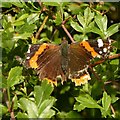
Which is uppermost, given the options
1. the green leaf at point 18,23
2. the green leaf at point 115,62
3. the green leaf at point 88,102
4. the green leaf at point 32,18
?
the green leaf at point 32,18

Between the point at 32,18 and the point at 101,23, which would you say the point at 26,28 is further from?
the point at 101,23

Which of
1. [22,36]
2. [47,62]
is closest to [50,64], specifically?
[47,62]

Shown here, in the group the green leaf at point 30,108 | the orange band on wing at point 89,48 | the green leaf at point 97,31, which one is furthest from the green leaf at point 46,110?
the green leaf at point 97,31

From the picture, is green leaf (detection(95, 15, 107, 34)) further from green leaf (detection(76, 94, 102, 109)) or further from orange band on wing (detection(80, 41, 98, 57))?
green leaf (detection(76, 94, 102, 109))

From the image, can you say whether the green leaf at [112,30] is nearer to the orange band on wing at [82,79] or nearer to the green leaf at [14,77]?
the orange band on wing at [82,79]

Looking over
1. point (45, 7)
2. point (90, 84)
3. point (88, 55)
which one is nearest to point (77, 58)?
point (88, 55)

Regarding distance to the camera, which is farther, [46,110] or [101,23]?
[101,23]

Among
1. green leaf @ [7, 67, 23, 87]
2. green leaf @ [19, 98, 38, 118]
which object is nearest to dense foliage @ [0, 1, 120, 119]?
green leaf @ [7, 67, 23, 87]

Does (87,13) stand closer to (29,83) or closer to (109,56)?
(109,56)
